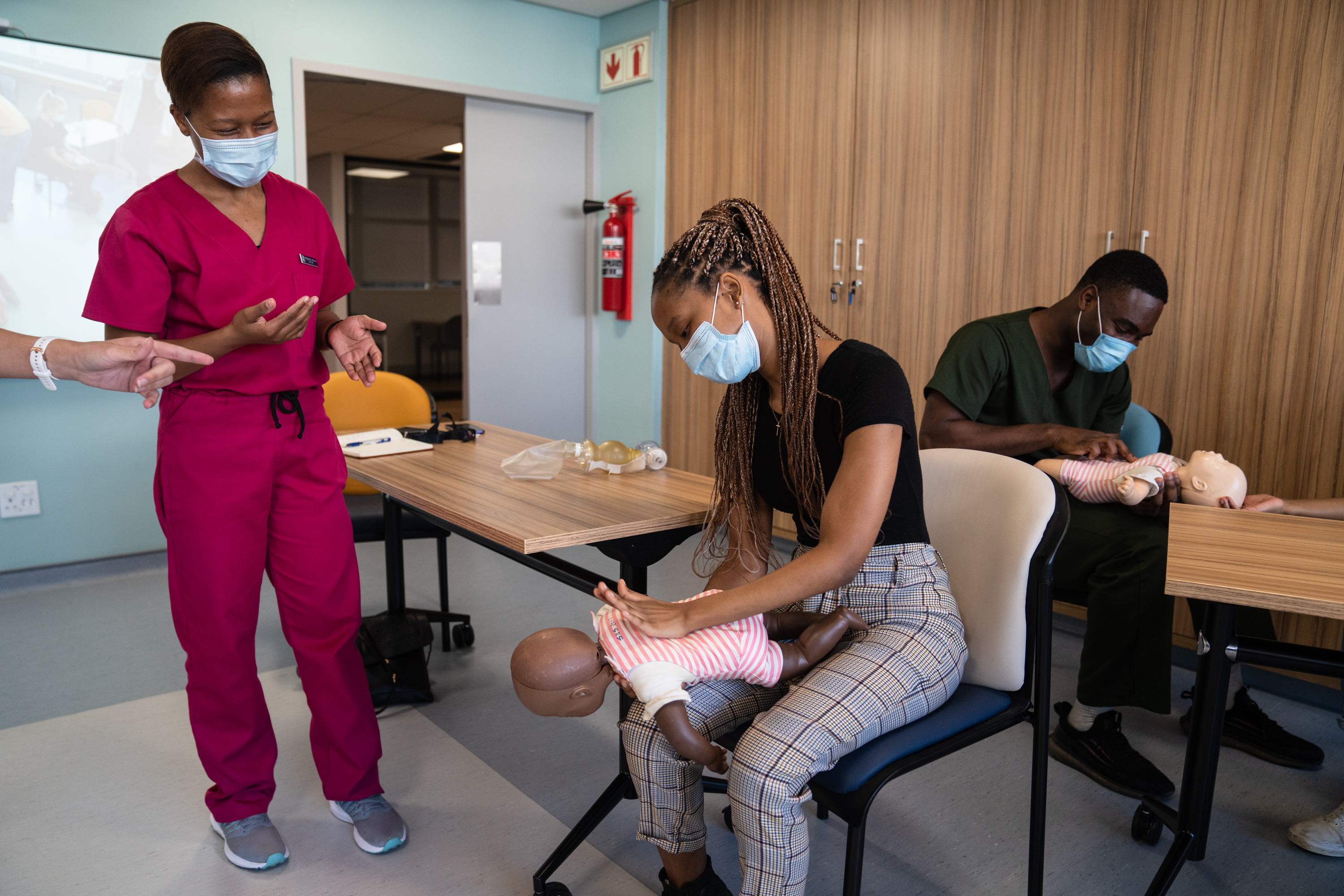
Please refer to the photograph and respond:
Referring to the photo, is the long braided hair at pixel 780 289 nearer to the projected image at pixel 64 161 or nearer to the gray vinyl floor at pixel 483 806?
the gray vinyl floor at pixel 483 806

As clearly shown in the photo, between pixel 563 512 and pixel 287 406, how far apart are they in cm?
58

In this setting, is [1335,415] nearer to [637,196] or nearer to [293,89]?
[637,196]

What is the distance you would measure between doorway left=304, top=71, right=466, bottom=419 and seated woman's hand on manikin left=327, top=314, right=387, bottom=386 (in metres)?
7.23

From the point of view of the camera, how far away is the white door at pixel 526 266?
4902 mm

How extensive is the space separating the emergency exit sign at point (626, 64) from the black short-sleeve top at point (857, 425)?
374 centimetres

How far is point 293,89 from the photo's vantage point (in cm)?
413

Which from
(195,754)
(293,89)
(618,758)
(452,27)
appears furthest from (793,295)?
(452,27)

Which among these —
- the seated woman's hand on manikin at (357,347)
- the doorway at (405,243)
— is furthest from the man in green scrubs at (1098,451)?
the doorway at (405,243)

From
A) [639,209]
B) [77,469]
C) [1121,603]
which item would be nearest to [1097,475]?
[1121,603]

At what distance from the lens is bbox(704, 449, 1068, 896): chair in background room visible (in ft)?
4.29

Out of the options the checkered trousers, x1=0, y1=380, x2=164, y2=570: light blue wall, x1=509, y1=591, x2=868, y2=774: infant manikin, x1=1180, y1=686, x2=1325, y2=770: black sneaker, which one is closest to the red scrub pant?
x1=509, y1=591, x2=868, y2=774: infant manikin

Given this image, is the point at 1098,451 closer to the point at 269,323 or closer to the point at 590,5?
the point at 269,323

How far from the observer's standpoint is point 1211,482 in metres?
1.93

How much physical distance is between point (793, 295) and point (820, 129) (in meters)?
2.78
